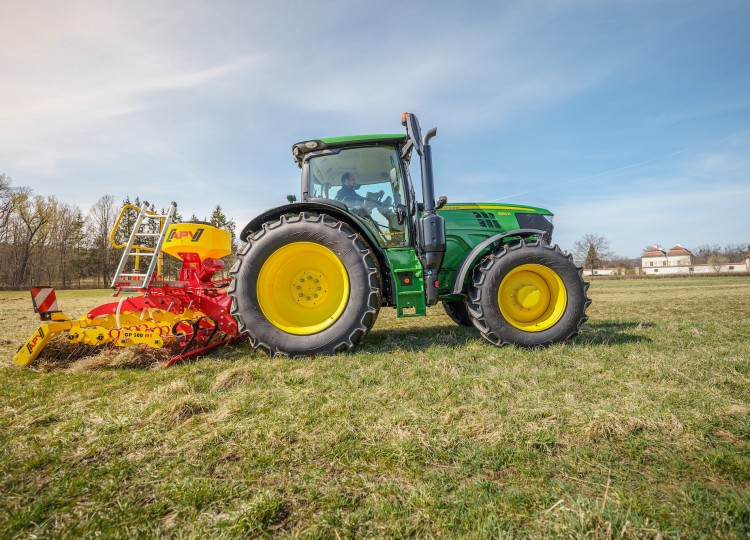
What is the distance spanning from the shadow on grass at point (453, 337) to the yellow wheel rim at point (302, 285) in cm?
64

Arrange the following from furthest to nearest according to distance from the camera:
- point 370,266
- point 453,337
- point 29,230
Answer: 1. point 29,230
2. point 453,337
3. point 370,266

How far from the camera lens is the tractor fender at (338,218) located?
4023 mm

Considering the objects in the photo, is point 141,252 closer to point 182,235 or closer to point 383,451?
point 182,235

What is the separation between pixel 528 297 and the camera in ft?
13.5

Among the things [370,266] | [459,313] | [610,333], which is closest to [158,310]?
[370,266]

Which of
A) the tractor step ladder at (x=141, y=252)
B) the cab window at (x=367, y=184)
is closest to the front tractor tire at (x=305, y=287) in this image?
the cab window at (x=367, y=184)

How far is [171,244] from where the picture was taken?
3998 millimetres

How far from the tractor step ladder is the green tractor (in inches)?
31.9

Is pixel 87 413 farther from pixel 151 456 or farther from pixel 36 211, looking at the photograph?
pixel 36 211

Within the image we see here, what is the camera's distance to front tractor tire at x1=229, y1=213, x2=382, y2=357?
3.70 m

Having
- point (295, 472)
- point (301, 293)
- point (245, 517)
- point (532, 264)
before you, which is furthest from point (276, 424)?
point (532, 264)

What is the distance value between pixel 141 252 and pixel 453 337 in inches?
147

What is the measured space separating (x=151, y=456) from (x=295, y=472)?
717 mm

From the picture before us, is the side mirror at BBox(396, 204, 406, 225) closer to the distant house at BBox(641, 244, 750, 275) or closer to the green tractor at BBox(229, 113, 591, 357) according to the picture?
the green tractor at BBox(229, 113, 591, 357)
